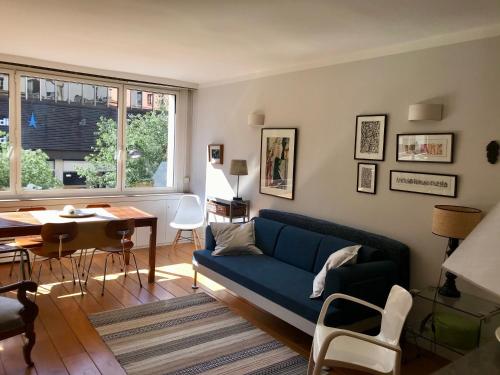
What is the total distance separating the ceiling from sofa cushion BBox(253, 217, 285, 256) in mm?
1735

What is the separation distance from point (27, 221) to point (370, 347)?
330 cm

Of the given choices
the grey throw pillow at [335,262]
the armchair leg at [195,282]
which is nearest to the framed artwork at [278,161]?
the armchair leg at [195,282]

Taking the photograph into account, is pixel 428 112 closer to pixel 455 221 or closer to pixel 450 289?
pixel 455 221

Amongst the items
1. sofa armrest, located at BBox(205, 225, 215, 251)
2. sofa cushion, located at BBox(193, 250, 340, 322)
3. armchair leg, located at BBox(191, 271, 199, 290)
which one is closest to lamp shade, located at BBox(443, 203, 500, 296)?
sofa cushion, located at BBox(193, 250, 340, 322)

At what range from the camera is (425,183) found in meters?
3.34

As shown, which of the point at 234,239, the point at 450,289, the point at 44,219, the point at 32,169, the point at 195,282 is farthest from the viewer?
the point at 32,169

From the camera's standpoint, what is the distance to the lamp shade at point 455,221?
9.15 feet

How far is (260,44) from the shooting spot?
3.74 metres

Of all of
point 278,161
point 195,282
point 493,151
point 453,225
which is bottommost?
point 195,282

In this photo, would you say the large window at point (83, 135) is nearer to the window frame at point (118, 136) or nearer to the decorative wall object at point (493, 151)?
the window frame at point (118, 136)

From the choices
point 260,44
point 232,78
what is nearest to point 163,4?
point 260,44

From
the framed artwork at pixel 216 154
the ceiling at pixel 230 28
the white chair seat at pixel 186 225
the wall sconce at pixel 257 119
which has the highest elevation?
the ceiling at pixel 230 28

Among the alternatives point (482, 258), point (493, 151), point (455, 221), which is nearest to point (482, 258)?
point (482, 258)

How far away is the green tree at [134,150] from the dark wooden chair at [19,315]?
3200 mm
